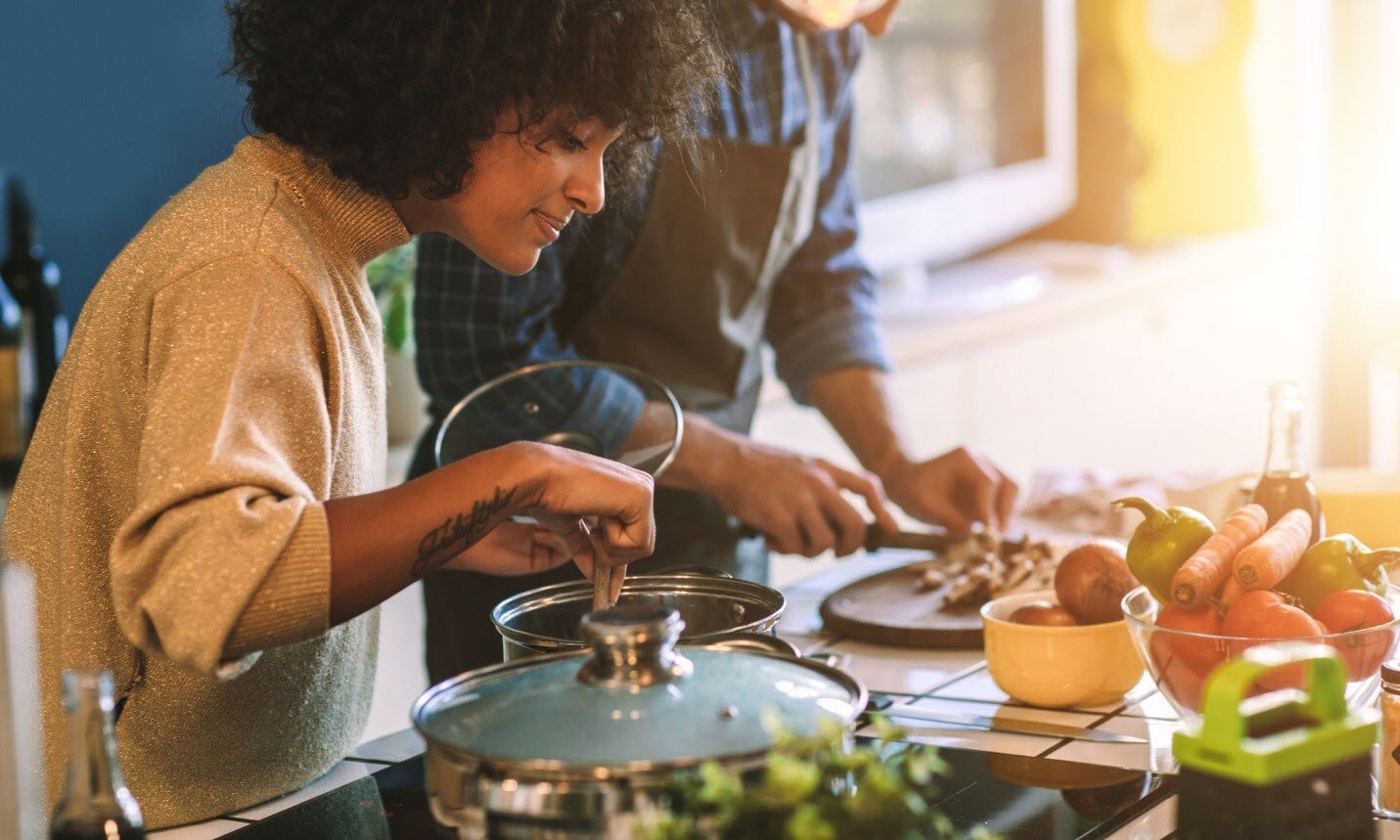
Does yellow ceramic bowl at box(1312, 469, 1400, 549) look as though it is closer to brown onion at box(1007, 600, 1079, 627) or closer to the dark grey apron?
brown onion at box(1007, 600, 1079, 627)

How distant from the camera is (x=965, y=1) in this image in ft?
11.6

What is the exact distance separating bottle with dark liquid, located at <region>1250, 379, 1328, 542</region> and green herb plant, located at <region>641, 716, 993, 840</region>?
29.2 inches

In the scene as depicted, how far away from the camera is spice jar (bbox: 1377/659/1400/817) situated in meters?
1.05

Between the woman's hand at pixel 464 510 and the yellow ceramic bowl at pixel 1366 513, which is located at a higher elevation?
the woman's hand at pixel 464 510

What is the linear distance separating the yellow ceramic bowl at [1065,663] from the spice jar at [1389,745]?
9.6 inches

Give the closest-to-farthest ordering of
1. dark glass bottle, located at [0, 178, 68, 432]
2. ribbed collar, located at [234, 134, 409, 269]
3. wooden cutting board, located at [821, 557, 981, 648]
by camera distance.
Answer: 1. ribbed collar, located at [234, 134, 409, 269]
2. wooden cutting board, located at [821, 557, 981, 648]
3. dark glass bottle, located at [0, 178, 68, 432]

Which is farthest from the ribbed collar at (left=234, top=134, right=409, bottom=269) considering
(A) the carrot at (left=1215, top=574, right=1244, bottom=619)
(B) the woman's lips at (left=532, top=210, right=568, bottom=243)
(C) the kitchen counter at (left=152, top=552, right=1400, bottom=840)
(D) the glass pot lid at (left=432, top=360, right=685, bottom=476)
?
(A) the carrot at (left=1215, top=574, right=1244, bottom=619)

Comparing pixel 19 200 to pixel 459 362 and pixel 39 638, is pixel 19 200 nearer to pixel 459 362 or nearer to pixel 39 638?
pixel 459 362

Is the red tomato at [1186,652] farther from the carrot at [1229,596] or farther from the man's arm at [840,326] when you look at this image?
the man's arm at [840,326]

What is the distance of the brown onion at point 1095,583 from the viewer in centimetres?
131

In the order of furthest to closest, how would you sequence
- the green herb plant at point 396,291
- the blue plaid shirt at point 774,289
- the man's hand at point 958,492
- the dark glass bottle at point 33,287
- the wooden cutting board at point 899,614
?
the green herb plant at point 396,291, the dark glass bottle at point 33,287, the man's hand at point 958,492, the blue plaid shirt at point 774,289, the wooden cutting board at point 899,614

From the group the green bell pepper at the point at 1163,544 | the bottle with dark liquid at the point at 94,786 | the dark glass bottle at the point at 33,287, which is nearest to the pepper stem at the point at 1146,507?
the green bell pepper at the point at 1163,544

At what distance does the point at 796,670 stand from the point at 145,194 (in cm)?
142

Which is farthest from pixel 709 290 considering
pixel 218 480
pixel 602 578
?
pixel 218 480
